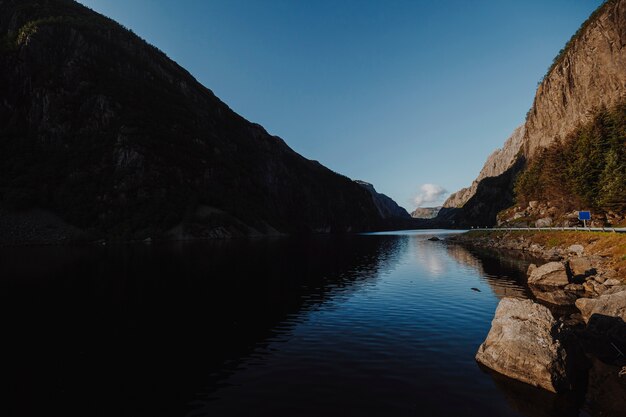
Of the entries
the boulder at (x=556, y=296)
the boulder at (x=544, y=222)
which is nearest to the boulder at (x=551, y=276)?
the boulder at (x=556, y=296)

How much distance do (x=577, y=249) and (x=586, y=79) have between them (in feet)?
341

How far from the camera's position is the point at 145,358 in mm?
17312

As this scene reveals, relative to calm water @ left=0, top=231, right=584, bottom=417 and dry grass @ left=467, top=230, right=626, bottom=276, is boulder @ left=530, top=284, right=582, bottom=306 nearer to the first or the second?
calm water @ left=0, top=231, right=584, bottom=417

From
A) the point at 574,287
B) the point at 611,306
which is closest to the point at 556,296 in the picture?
the point at 574,287

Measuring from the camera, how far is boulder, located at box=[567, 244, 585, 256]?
48562 mm

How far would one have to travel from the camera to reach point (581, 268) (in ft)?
118

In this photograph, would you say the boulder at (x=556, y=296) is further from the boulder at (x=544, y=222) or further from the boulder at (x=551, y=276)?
the boulder at (x=544, y=222)

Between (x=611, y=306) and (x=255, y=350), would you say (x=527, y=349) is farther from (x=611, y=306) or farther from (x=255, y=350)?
(x=255, y=350)

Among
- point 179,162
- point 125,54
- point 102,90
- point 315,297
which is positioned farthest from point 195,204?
point 315,297

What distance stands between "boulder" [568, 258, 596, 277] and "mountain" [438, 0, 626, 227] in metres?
29.4

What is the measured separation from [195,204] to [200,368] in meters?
160

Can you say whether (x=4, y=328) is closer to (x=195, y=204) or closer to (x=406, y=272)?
(x=406, y=272)

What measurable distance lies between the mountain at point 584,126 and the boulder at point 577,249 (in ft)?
46.7

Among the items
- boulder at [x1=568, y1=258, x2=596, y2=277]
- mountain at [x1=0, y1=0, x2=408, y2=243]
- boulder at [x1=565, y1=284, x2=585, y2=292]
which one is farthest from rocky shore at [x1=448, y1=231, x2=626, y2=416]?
mountain at [x1=0, y1=0, x2=408, y2=243]
